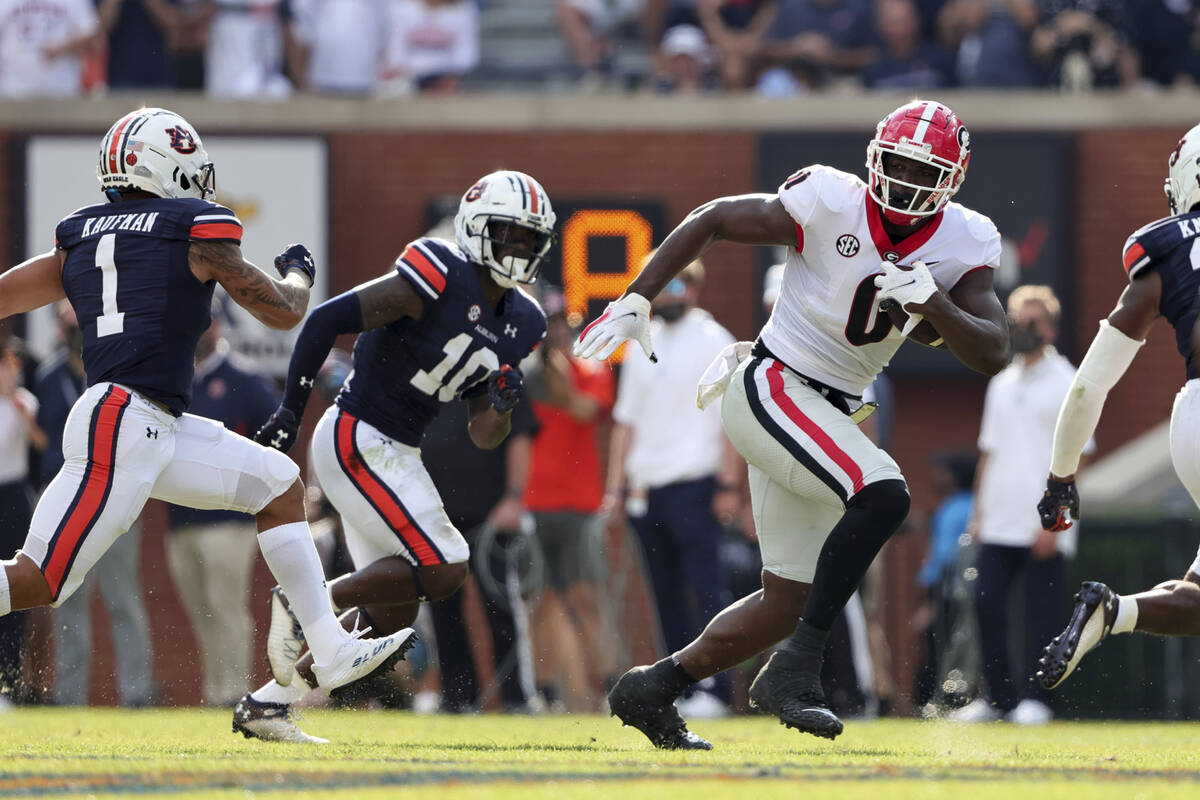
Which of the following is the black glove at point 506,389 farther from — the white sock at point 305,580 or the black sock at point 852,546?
the black sock at point 852,546

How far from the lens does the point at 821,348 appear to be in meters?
6.51

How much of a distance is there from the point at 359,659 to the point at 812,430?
1.62 m

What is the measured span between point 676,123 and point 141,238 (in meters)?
6.21

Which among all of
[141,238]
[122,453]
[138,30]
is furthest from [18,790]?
[138,30]

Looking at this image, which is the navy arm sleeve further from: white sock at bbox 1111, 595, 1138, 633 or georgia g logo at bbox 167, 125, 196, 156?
white sock at bbox 1111, 595, 1138, 633

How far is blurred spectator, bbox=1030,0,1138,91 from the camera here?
12.4 meters

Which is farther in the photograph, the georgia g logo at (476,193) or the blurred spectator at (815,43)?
the blurred spectator at (815,43)

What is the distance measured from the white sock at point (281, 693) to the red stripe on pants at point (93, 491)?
2.98ft

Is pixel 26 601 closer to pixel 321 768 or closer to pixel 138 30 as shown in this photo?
pixel 321 768

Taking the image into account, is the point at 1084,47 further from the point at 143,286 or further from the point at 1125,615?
the point at 143,286

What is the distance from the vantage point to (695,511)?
976 cm

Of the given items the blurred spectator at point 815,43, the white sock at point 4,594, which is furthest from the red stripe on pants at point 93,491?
the blurred spectator at point 815,43

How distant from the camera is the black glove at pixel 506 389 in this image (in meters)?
7.06

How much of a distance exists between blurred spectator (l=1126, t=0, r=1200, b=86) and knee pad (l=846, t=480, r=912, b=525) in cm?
744
